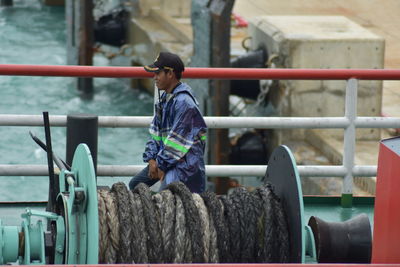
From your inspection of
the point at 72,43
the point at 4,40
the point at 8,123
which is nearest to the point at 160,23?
the point at 72,43

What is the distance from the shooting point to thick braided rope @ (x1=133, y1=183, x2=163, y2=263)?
5469 mm

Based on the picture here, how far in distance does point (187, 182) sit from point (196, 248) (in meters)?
1.36

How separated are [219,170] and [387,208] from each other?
8.62 ft

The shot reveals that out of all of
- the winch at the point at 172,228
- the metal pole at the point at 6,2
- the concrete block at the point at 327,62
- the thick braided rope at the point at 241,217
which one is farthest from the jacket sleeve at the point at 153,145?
the metal pole at the point at 6,2

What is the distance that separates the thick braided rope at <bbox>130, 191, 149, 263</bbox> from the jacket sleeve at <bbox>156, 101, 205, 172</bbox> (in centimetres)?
114

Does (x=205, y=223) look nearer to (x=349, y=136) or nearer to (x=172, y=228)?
(x=172, y=228)

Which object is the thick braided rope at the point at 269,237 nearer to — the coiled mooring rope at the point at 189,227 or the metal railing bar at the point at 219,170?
the coiled mooring rope at the point at 189,227

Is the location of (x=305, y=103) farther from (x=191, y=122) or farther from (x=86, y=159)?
(x=86, y=159)

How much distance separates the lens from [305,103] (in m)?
17.4

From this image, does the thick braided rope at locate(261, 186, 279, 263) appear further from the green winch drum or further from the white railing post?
the white railing post

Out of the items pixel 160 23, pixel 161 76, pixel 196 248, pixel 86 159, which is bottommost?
pixel 196 248

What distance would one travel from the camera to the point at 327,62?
56.4 feet

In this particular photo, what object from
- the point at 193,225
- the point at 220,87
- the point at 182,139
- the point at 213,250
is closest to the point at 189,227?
the point at 193,225

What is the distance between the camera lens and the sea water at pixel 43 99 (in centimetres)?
2241
